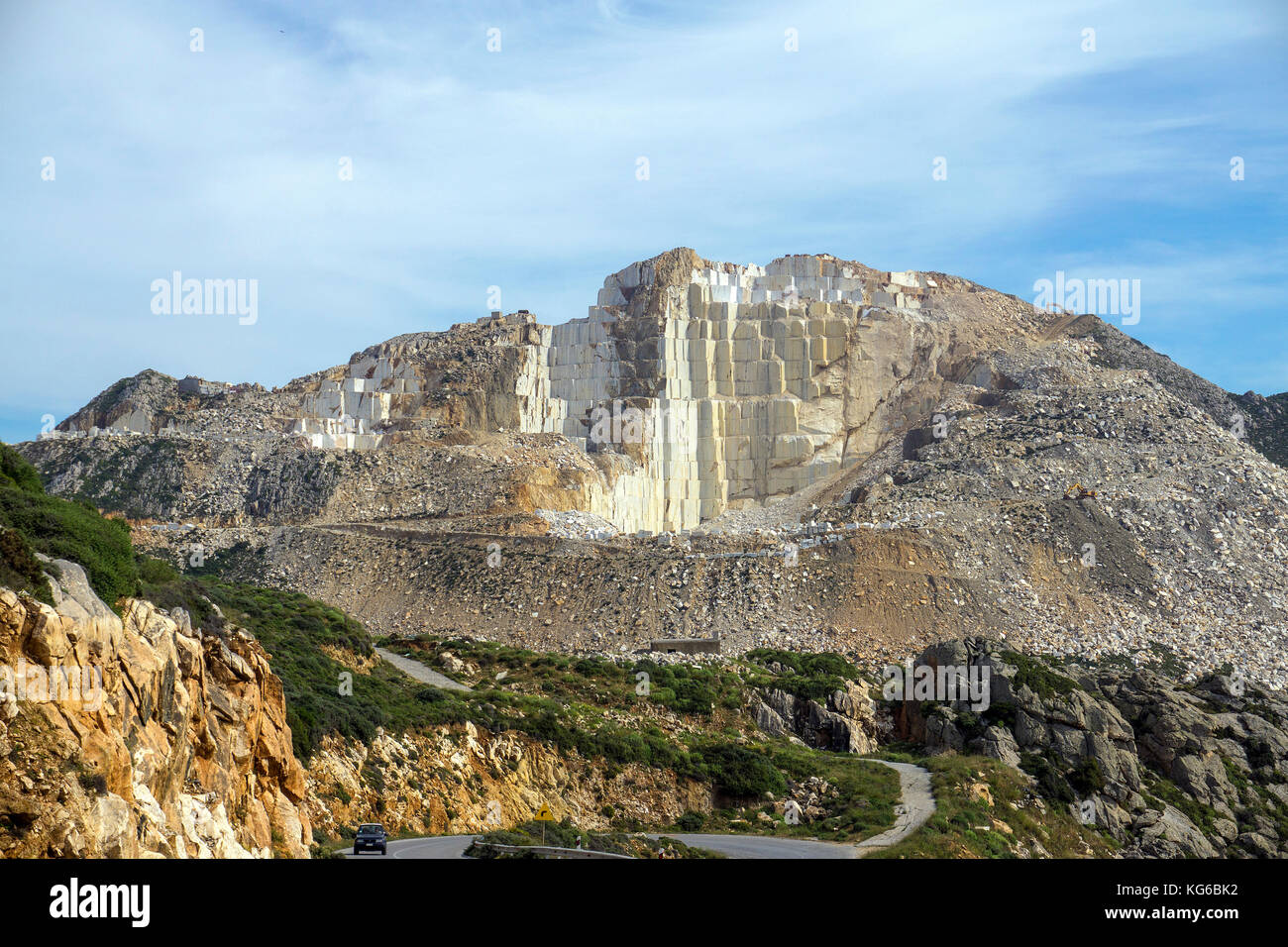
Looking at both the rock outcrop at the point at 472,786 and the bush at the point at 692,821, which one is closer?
the rock outcrop at the point at 472,786

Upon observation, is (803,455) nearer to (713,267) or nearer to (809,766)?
(713,267)

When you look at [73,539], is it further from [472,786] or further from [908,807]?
[908,807]

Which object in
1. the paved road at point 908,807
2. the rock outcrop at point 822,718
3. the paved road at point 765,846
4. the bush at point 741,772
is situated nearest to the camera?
the paved road at point 765,846

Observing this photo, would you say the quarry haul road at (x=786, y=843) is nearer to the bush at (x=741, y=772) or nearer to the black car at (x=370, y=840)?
the black car at (x=370, y=840)

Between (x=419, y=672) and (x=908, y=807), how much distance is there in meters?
20.3

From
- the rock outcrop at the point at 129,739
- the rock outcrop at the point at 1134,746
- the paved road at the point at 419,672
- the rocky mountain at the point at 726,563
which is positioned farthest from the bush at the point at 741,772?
the rock outcrop at the point at 129,739

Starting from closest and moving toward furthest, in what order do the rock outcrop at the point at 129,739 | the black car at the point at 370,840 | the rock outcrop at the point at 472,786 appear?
the rock outcrop at the point at 129,739 < the black car at the point at 370,840 < the rock outcrop at the point at 472,786

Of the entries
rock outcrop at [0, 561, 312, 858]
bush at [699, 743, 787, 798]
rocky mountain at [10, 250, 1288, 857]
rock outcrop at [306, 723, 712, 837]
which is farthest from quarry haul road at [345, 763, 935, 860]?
bush at [699, 743, 787, 798]

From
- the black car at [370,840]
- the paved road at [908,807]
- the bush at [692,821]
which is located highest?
the black car at [370,840]

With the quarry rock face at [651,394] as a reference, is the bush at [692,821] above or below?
below

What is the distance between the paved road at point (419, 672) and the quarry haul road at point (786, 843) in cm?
1353

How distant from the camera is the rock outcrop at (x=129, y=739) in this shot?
46.6ft

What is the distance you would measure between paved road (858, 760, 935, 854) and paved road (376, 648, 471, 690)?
1374 cm
